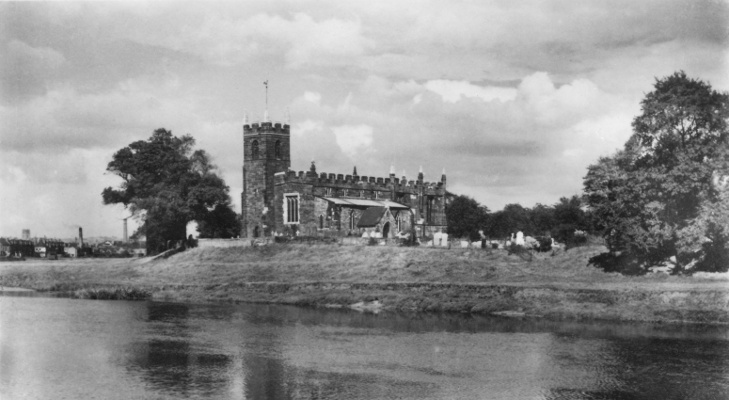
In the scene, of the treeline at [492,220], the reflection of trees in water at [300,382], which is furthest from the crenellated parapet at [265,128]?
the reflection of trees in water at [300,382]

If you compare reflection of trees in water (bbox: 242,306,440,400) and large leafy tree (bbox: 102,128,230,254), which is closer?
reflection of trees in water (bbox: 242,306,440,400)

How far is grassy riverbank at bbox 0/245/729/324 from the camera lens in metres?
41.1

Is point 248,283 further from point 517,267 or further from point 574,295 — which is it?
point 574,295

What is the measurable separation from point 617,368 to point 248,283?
104 feet

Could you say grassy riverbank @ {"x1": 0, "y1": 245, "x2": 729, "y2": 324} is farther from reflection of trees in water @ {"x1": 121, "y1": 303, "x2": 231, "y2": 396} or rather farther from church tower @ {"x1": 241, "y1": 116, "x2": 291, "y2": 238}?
reflection of trees in water @ {"x1": 121, "y1": 303, "x2": 231, "y2": 396}

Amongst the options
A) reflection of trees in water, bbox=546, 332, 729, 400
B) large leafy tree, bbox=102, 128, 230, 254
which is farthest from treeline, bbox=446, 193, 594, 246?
reflection of trees in water, bbox=546, 332, 729, 400

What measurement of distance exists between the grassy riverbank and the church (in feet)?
36.3

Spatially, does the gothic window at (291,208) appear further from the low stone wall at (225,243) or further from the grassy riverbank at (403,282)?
the grassy riverbank at (403,282)

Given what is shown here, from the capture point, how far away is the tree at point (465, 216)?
4629 inches

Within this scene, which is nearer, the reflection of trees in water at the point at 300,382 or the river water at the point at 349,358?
the reflection of trees in water at the point at 300,382

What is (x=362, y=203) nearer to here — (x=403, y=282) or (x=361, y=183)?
(x=361, y=183)

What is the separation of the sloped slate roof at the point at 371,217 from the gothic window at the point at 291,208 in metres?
6.33

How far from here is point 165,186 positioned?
7319cm

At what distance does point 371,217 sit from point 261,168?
12.5 meters
